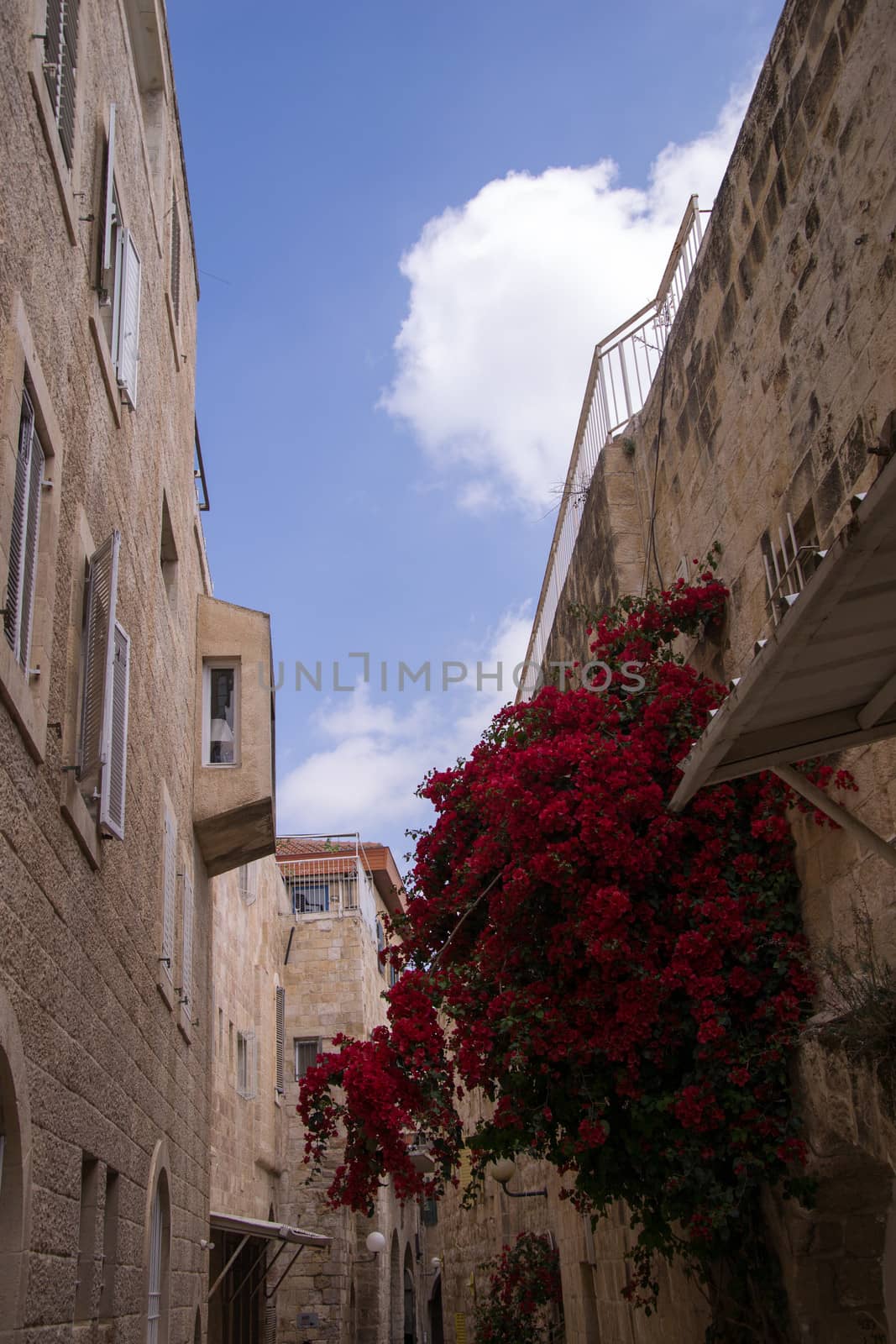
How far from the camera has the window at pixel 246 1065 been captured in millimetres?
15555

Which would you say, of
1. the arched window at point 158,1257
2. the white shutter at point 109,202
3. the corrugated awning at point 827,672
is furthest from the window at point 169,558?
the corrugated awning at point 827,672

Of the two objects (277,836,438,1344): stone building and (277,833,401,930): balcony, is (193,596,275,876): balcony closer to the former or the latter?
(277,836,438,1344): stone building

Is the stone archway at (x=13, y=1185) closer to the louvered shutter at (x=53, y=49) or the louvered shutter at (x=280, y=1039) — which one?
the louvered shutter at (x=53, y=49)

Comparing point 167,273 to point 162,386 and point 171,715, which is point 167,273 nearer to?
point 162,386

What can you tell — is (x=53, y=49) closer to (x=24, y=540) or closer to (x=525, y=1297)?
(x=24, y=540)

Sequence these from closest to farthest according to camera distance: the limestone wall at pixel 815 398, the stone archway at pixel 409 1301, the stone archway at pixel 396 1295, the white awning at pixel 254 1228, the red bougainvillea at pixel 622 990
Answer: the limestone wall at pixel 815 398
the red bougainvillea at pixel 622 990
the white awning at pixel 254 1228
the stone archway at pixel 396 1295
the stone archway at pixel 409 1301

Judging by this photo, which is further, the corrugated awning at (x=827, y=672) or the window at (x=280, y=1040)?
the window at (x=280, y=1040)

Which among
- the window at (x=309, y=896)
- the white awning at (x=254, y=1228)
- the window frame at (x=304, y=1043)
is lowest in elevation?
the white awning at (x=254, y=1228)

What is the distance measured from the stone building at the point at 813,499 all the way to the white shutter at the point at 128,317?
3196mm

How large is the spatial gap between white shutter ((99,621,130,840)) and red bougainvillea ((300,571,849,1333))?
2.02 meters

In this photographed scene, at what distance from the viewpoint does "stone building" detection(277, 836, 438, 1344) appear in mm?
20078

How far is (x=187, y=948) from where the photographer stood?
30.2ft

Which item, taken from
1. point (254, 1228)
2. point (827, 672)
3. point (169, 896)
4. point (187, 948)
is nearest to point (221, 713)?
point (187, 948)

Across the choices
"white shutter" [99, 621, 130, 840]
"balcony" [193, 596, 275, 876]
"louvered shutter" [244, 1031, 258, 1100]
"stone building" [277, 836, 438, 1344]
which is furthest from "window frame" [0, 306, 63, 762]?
"stone building" [277, 836, 438, 1344]
